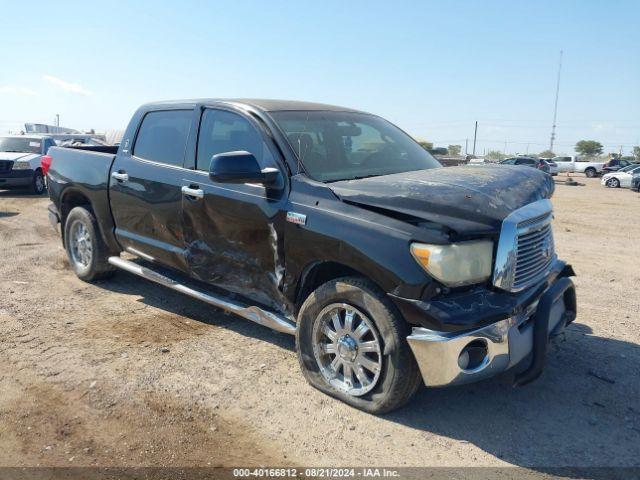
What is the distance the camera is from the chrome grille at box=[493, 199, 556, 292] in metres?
3.17

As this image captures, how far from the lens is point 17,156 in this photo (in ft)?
47.8

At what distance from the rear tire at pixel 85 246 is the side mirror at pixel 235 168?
2827 millimetres

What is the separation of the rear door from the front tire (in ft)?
5.20

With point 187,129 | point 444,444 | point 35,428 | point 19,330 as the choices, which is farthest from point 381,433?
point 19,330

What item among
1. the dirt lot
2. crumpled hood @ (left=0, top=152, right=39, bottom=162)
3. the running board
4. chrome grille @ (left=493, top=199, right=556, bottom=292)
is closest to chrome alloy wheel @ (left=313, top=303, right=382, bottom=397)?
the dirt lot

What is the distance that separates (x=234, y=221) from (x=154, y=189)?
1.14 meters

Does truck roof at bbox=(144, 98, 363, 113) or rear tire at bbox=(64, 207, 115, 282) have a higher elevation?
truck roof at bbox=(144, 98, 363, 113)

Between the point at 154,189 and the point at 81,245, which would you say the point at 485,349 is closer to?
the point at 154,189

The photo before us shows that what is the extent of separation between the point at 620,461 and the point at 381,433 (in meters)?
1.30

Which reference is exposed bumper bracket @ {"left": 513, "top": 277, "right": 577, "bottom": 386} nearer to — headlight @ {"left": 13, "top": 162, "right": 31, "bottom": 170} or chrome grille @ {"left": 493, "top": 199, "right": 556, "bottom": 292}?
chrome grille @ {"left": 493, "top": 199, "right": 556, "bottom": 292}

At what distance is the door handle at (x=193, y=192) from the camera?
4.33 metres

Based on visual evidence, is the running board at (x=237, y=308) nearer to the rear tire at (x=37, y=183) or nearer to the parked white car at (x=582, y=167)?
the rear tire at (x=37, y=183)

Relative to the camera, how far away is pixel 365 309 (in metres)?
3.29

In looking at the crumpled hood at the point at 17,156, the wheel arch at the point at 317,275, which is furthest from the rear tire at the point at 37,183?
the wheel arch at the point at 317,275
